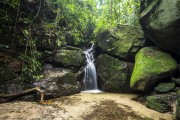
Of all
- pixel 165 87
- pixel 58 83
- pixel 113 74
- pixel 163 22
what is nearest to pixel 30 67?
pixel 58 83

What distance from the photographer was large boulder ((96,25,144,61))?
9.99m

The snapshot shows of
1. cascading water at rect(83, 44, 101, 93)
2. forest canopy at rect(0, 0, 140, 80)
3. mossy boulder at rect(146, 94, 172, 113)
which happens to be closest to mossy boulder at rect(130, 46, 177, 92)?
mossy boulder at rect(146, 94, 172, 113)

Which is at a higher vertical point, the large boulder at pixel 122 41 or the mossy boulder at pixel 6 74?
the large boulder at pixel 122 41

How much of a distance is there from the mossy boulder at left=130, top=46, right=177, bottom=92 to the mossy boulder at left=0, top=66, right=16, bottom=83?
576 centimetres

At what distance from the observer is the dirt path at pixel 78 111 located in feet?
16.2

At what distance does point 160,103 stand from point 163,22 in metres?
3.76

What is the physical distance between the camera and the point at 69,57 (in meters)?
9.76

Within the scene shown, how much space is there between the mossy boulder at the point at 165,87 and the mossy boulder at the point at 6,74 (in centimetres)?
670

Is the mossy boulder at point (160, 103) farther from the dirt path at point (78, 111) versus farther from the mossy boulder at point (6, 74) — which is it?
the mossy boulder at point (6, 74)

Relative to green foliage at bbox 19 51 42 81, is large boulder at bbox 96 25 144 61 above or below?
above

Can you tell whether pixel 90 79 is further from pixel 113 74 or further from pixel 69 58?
pixel 69 58

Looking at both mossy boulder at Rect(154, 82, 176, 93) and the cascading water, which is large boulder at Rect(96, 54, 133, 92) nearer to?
the cascading water

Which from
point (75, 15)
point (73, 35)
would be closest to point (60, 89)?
point (73, 35)

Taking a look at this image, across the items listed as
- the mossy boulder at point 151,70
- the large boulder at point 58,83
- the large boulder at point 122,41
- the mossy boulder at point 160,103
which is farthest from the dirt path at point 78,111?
the large boulder at point 122,41
